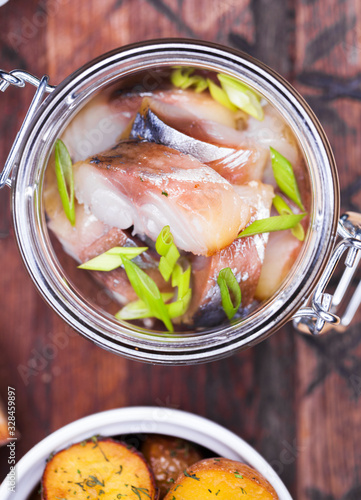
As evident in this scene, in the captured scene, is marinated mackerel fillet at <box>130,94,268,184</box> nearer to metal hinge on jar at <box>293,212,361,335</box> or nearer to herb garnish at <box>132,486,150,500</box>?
metal hinge on jar at <box>293,212,361,335</box>

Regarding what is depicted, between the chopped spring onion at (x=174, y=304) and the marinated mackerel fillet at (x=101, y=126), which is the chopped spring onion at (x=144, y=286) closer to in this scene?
the chopped spring onion at (x=174, y=304)

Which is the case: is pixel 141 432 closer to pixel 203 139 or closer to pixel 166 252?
pixel 166 252

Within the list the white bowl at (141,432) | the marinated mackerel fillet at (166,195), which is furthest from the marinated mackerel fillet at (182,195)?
the white bowl at (141,432)

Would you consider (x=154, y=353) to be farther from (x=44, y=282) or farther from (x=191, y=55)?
(x=191, y=55)

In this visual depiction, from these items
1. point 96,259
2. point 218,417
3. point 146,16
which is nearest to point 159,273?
point 96,259

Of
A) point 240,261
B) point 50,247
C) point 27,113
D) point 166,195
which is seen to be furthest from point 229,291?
point 27,113

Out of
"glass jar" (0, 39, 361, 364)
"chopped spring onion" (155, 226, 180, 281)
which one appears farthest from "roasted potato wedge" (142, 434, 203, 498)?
"chopped spring onion" (155, 226, 180, 281)
